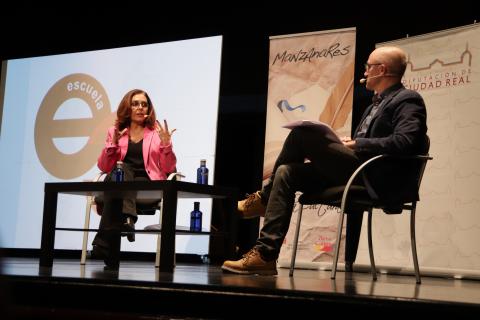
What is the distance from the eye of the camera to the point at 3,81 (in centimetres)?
662

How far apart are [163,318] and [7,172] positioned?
4897mm

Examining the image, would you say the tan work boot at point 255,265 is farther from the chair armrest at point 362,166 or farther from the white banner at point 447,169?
the white banner at point 447,169

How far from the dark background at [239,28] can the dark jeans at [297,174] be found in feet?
7.06

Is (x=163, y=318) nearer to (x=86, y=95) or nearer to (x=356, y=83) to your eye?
(x=356, y=83)

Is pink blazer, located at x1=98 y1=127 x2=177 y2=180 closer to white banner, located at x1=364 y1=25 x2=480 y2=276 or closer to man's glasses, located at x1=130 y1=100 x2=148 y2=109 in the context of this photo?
man's glasses, located at x1=130 y1=100 x2=148 y2=109

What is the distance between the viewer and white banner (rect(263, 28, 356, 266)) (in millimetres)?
4754

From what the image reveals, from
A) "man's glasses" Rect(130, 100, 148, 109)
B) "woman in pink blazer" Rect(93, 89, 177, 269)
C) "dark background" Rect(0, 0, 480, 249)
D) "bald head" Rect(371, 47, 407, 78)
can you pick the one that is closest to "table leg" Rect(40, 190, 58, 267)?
"woman in pink blazer" Rect(93, 89, 177, 269)

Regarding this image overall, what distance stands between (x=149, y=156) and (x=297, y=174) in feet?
5.41

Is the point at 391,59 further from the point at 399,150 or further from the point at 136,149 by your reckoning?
the point at 136,149

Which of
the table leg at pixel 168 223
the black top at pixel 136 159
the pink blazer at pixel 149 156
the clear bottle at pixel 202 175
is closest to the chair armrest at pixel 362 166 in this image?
the table leg at pixel 168 223

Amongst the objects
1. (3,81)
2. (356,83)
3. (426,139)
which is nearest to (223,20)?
(356,83)

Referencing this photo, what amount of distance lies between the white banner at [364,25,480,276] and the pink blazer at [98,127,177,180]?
1.55m

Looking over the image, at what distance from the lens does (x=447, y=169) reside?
14.0 ft

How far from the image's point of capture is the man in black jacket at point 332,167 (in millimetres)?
2734
